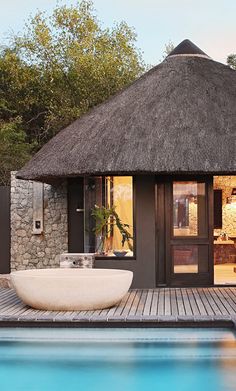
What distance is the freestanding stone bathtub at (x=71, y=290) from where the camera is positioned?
7.76 meters

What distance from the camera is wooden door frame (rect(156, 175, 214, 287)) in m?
9.90

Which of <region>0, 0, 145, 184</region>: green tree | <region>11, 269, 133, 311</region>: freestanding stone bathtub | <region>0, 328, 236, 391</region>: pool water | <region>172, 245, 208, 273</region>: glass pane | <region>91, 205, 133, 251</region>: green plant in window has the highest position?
<region>0, 0, 145, 184</region>: green tree

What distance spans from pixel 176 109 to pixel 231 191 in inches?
167

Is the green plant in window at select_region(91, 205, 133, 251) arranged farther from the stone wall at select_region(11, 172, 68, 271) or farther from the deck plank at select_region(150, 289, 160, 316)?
the stone wall at select_region(11, 172, 68, 271)

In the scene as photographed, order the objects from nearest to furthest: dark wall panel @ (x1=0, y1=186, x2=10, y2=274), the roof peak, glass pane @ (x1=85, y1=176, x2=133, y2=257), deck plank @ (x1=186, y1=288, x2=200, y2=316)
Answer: deck plank @ (x1=186, y1=288, x2=200, y2=316)
glass pane @ (x1=85, y1=176, x2=133, y2=257)
dark wall panel @ (x1=0, y1=186, x2=10, y2=274)
the roof peak

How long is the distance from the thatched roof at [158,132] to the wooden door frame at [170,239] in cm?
67

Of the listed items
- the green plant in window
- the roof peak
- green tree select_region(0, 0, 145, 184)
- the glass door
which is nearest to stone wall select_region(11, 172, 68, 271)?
the green plant in window

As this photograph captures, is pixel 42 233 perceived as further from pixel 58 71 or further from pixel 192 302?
pixel 58 71

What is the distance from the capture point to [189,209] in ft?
32.5

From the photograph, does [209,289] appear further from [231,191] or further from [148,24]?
[148,24]

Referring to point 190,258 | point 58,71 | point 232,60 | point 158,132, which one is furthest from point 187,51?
point 232,60

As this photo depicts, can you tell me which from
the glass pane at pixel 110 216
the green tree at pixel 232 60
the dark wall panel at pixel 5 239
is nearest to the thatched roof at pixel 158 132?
the glass pane at pixel 110 216

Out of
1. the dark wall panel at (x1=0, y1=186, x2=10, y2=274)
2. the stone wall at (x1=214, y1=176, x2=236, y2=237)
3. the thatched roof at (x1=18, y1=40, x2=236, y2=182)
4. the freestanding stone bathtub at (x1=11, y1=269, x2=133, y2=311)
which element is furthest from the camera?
the stone wall at (x1=214, y1=176, x2=236, y2=237)

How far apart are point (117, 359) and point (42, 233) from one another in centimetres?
480
